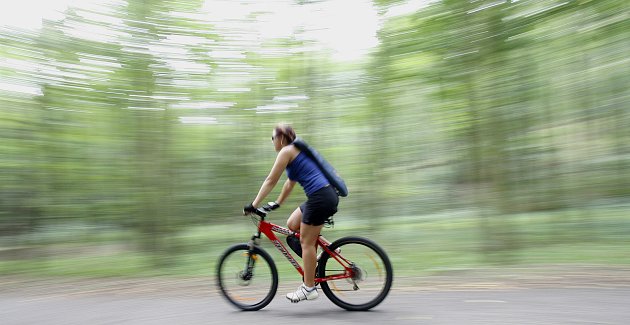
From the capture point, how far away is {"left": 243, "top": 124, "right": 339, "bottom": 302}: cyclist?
4.39 meters

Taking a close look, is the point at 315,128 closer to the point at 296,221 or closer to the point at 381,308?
the point at 296,221

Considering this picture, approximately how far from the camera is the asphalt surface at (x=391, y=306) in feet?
13.6

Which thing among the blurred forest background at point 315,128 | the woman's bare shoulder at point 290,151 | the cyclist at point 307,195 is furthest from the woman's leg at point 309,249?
the blurred forest background at point 315,128

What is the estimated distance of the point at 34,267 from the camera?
31.7 feet

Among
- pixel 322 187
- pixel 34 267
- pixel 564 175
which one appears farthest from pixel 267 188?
pixel 564 175

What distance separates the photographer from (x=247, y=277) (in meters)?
4.87

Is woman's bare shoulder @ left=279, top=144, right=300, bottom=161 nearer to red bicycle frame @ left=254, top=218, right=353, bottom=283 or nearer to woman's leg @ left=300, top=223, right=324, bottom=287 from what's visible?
woman's leg @ left=300, top=223, right=324, bottom=287

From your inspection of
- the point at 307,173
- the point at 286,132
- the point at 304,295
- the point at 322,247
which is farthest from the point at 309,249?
the point at 286,132

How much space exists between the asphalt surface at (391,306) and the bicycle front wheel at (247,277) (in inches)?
5.4

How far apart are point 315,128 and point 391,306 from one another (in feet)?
21.5

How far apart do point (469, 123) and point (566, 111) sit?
3.49m

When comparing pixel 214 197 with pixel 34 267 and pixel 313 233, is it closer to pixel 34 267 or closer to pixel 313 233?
pixel 34 267

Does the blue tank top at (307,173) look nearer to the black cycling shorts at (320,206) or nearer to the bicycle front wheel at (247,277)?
the black cycling shorts at (320,206)

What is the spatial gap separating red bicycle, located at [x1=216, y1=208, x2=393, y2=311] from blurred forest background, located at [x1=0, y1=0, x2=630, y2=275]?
332 centimetres
